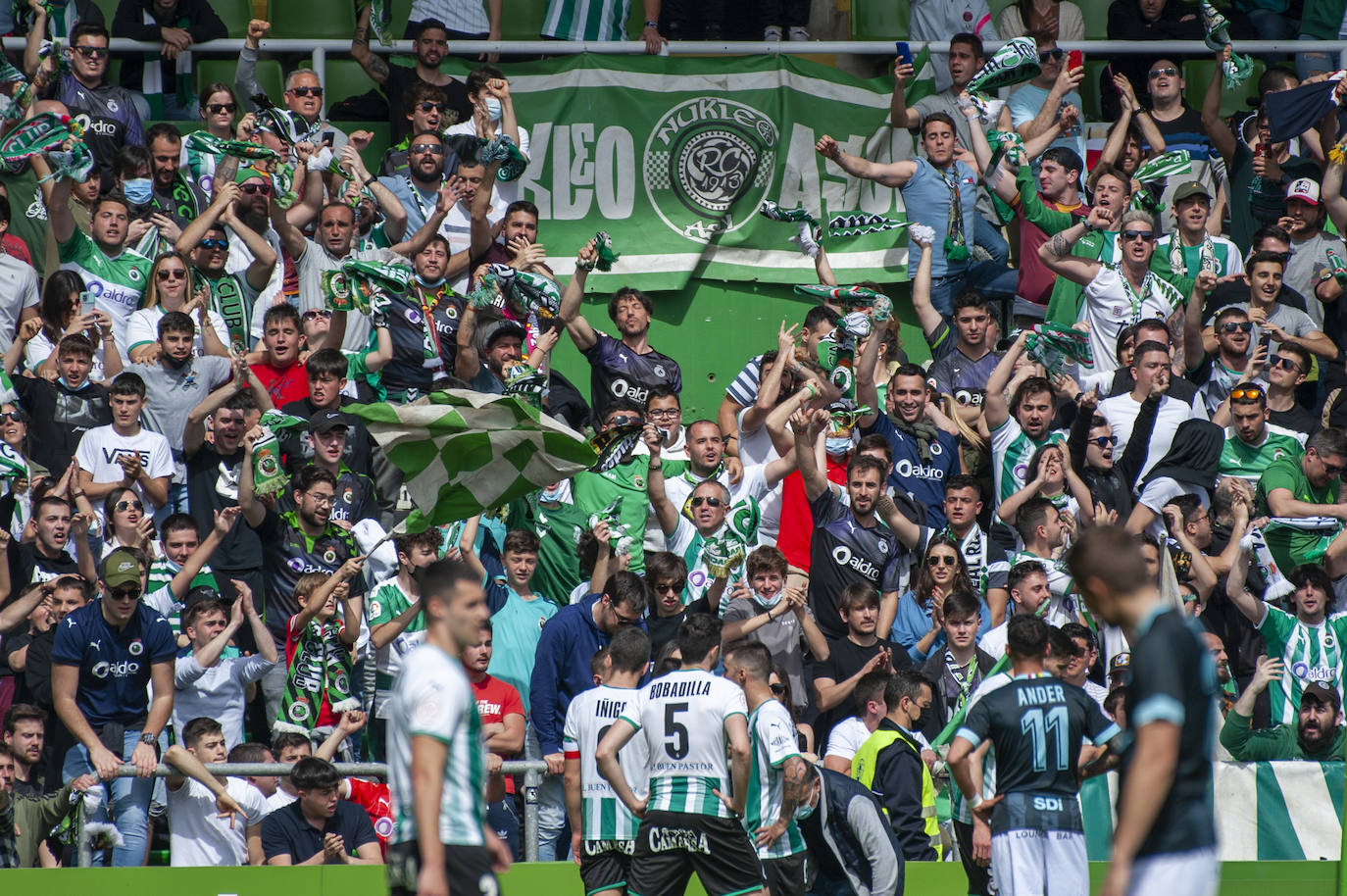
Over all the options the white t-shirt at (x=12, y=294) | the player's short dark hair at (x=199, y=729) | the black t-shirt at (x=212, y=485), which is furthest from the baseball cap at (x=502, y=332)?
the player's short dark hair at (x=199, y=729)

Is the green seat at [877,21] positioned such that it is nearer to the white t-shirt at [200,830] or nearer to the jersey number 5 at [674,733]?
the jersey number 5 at [674,733]

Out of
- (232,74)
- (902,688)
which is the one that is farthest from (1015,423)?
(232,74)

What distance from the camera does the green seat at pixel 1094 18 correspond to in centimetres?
1577

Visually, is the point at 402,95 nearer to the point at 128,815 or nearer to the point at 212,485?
the point at 212,485

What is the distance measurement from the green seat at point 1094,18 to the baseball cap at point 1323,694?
768 centimetres

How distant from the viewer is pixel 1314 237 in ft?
44.0

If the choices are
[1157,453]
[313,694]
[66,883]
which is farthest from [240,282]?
[1157,453]

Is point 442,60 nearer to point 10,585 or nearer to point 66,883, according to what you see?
point 10,585

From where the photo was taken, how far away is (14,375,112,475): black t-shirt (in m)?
11.0

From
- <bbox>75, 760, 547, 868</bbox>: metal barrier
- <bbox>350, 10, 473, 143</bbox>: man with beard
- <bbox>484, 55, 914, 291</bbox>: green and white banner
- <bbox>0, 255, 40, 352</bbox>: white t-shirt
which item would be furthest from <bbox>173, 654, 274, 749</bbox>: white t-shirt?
<bbox>484, 55, 914, 291</bbox>: green and white banner

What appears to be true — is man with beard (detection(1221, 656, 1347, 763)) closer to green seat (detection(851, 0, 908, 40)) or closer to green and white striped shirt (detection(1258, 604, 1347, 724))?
green and white striped shirt (detection(1258, 604, 1347, 724))

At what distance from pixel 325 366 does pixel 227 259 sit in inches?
73.2

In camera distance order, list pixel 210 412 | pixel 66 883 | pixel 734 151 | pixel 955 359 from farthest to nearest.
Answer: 1. pixel 734 151
2. pixel 955 359
3. pixel 210 412
4. pixel 66 883

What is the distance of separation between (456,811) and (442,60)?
32.0 ft
